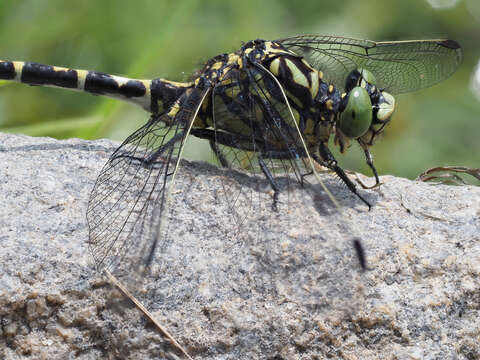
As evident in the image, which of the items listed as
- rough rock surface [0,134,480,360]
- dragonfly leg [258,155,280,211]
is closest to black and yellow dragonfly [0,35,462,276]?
dragonfly leg [258,155,280,211]

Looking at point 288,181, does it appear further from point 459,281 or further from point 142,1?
point 142,1

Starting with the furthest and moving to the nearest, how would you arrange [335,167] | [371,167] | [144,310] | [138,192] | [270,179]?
[371,167] → [335,167] → [270,179] → [138,192] → [144,310]

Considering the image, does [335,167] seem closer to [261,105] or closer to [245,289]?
[261,105]

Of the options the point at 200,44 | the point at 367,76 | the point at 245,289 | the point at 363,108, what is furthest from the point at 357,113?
the point at 200,44

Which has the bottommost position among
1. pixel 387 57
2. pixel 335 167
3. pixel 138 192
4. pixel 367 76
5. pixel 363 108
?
pixel 138 192

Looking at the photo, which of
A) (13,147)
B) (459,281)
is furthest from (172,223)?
(459,281)

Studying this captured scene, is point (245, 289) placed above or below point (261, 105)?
below

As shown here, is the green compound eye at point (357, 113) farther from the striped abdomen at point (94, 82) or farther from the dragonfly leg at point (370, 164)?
the striped abdomen at point (94, 82)

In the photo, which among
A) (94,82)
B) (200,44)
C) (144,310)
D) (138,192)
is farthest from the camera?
(200,44)
